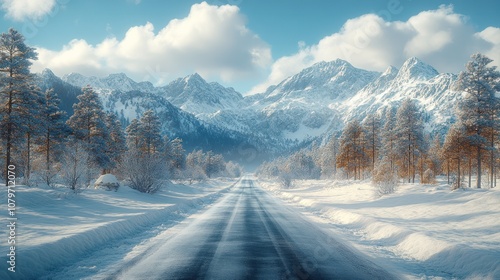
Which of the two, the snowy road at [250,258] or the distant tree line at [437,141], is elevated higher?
the distant tree line at [437,141]

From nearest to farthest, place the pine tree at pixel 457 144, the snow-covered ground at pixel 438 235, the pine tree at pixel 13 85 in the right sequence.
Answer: the snow-covered ground at pixel 438 235 < the pine tree at pixel 13 85 < the pine tree at pixel 457 144

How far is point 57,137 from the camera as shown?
36062 mm

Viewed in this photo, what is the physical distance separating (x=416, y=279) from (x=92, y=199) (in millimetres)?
20277

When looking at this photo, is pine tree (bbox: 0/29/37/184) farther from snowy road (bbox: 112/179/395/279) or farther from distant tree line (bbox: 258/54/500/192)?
distant tree line (bbox: 258/54/500/192)

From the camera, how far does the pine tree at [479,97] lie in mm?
26328

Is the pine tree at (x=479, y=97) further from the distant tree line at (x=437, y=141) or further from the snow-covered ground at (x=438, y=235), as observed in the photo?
the snow-covered ground at (x=438, y=235)

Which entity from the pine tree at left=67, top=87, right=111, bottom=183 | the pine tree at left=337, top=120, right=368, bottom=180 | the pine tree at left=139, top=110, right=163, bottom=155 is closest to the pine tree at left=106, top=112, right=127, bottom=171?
the pine tree at left=139, top=110, right=163, bottom=155

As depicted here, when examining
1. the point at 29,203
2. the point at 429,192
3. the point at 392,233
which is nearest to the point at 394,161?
the point at 429,192

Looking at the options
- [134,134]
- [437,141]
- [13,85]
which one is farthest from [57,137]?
[437,141]

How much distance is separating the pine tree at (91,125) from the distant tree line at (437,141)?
32.8 meters

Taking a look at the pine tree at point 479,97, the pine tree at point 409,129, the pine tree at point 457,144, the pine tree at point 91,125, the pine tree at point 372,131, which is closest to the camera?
the pine tree at point 479,97

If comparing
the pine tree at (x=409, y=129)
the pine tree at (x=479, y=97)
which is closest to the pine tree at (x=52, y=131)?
the pine tree at (x=479, y=97)

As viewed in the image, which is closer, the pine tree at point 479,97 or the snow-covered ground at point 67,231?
the snow-covered ground at point 67,231

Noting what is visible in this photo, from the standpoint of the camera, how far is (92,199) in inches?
819
